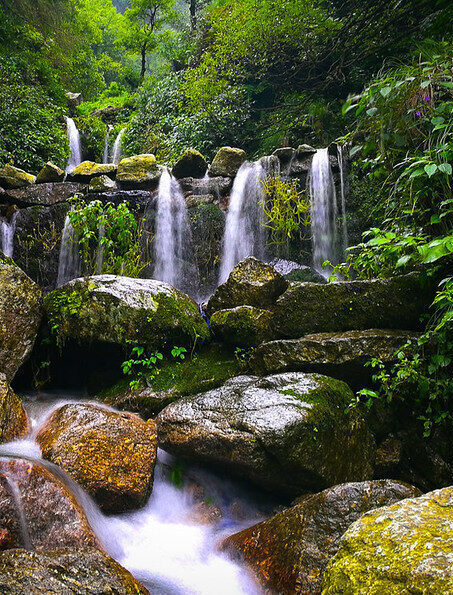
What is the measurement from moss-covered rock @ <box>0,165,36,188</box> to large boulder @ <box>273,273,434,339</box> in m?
7.11

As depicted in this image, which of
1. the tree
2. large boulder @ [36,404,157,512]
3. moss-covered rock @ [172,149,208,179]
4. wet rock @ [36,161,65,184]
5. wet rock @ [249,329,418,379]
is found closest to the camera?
large boulder @ [36,404,157,512]

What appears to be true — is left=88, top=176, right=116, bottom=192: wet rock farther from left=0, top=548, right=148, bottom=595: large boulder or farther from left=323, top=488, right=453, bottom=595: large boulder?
left=323, top=488, right=453, bottom=595: large boulder

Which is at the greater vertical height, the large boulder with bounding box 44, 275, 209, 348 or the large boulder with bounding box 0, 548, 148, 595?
the large boulder with bounding box 44, 275, 209, 348

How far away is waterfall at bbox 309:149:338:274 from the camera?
25.8 feet

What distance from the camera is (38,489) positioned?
2523 millimetres

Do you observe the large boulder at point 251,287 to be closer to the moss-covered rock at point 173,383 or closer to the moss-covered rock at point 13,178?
the moss-covered rock at point 173,383

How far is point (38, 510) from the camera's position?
2.44 m

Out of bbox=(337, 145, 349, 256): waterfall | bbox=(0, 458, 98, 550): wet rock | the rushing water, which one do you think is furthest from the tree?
bbox=(0, 458, 98, 550): wet rock

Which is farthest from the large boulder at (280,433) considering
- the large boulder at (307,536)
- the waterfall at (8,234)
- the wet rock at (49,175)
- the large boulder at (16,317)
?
the wet rock at (49,175)

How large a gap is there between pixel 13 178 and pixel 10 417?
7003 millimetres

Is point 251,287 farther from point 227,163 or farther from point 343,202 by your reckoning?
point 227,163

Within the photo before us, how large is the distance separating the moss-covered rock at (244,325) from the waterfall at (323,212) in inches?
136

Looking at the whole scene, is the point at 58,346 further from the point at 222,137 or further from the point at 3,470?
the point at 222,137

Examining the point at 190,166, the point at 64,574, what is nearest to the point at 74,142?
the point at 190,166
